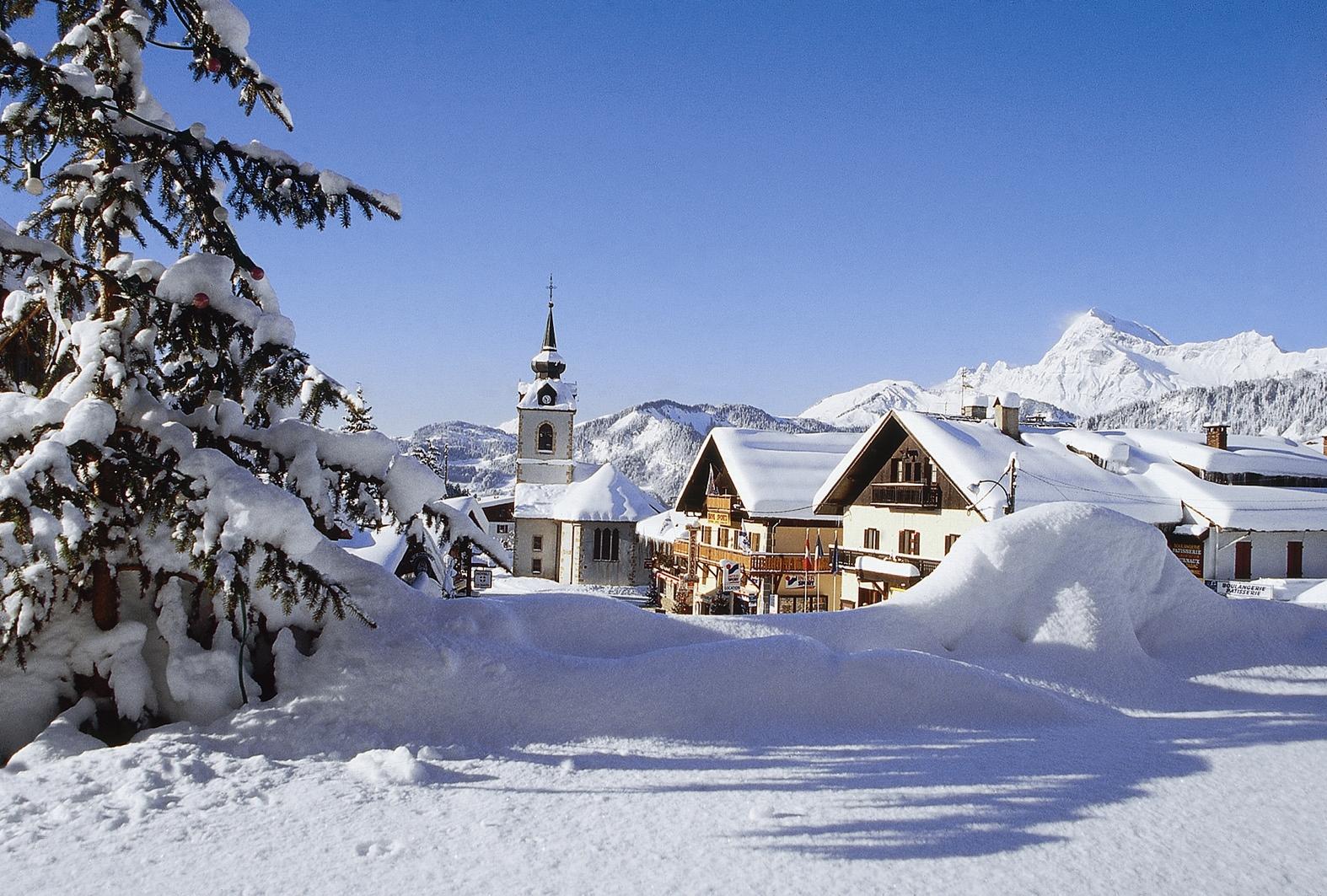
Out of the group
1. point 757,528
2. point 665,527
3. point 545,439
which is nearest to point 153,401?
point 757,528

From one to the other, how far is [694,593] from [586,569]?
15.7 m

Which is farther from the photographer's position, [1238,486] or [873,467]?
[873,467]

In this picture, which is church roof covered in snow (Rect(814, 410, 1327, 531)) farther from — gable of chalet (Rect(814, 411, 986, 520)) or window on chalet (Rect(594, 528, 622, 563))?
window on chalet (Rect(594, 528, 622, 563))

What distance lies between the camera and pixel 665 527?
43656mm

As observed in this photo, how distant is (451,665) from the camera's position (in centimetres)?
640

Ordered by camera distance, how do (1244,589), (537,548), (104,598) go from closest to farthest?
(104,598) < (1244,589) < (537,548)

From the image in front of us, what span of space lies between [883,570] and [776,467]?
792 cm

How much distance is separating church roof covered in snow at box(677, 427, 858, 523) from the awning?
10.1 feet

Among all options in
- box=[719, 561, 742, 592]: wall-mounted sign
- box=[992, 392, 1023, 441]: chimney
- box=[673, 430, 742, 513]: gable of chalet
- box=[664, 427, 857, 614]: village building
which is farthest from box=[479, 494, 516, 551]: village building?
box=[992, 392, 1023, 441]: chimney

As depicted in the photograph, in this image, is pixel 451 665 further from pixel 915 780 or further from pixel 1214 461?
pixel 1214 461

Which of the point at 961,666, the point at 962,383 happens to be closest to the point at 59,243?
the point at 961,666

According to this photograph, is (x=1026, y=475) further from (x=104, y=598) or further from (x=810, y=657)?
(x=104, y=598)

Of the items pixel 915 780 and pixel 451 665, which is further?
pixel 451 665

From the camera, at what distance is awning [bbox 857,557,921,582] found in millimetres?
25234
